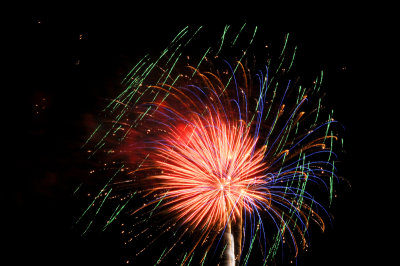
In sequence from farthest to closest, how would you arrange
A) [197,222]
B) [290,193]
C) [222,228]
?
[222,228], [197,222], [290,193]

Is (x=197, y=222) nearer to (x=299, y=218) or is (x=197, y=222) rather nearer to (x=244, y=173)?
(x=244, y=173)

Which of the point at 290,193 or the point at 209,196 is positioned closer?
the point at 290,193

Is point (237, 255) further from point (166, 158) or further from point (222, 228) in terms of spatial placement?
point (166, 158)

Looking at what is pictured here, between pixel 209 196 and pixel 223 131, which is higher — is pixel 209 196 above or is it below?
below

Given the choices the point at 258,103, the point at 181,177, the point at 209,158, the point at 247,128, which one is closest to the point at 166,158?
the point at 181,177

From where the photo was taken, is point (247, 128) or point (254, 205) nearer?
point (254, 205)

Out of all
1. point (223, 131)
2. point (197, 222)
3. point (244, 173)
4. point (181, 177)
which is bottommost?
point (197, 222)

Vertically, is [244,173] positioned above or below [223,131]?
below

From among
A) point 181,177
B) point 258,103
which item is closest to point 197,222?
point 181,177

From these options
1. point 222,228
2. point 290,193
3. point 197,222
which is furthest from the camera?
point 222,228
